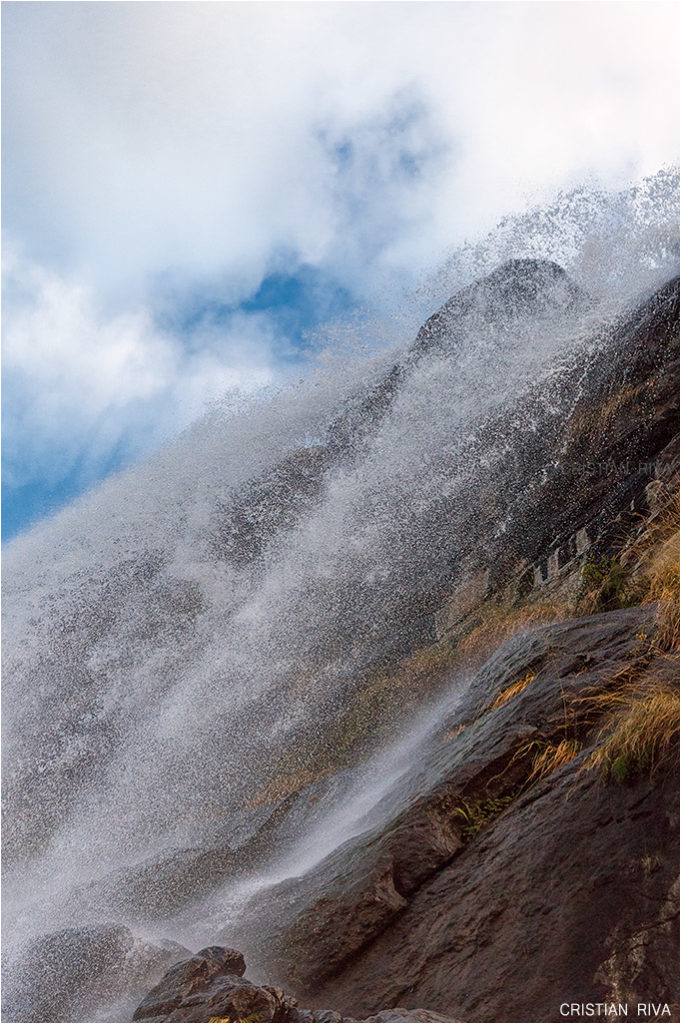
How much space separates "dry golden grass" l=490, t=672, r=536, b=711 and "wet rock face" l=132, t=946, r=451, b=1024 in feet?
7.43

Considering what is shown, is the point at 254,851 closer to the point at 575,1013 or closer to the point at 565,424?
the point at 575,1013

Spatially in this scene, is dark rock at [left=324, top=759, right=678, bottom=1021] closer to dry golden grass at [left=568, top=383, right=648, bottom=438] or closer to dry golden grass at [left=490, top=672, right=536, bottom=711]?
dry golden grass at [left=490, top=672, right=536, bottom=711]

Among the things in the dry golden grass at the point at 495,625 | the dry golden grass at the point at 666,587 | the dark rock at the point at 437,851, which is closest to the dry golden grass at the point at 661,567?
the dry golden grass at the point at 666,587

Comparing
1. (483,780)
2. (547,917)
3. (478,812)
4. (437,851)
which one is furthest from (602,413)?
(547,917)

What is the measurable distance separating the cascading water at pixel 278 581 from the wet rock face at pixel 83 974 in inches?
102

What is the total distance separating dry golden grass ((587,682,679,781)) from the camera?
3492 millimetres

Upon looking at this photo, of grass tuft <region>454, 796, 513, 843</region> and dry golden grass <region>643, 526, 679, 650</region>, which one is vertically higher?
dry golden grass <region>643, 526, 679, 650</region>

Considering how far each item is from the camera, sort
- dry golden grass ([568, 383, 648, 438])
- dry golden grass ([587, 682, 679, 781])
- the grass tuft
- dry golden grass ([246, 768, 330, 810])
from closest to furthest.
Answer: dry golden grass ([587, 682, 679, 781]), the grass tuft, dry golden grass ([246, 768, 330, 810]), dry golden grass ([568, 383, 648, 438])

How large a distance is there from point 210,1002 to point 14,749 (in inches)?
406

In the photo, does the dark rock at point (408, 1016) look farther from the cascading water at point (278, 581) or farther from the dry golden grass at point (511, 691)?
the cascading water at point (278, 581)

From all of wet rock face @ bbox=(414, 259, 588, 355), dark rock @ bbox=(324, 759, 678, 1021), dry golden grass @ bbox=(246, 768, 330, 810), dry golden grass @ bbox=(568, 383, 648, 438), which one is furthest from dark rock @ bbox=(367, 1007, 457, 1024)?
wet rock face @ bbox=(414, 259, 588, 355)

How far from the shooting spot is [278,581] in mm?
13367

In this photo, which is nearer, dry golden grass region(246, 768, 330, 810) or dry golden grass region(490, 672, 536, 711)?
dry golden grass region(490, 672, 536, 711)

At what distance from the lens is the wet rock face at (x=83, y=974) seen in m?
5.64
